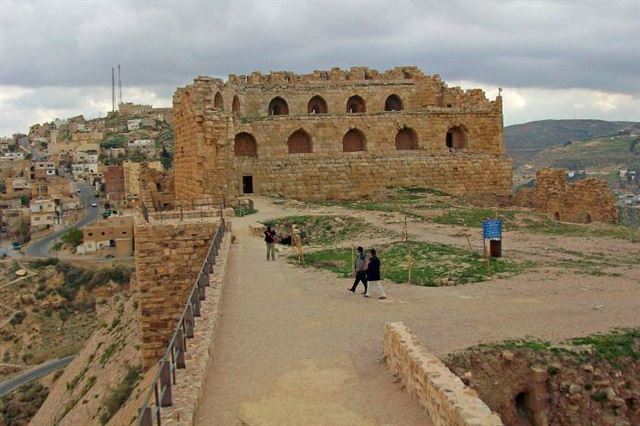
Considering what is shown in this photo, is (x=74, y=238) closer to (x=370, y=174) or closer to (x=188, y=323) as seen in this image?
(x=370, y=174)

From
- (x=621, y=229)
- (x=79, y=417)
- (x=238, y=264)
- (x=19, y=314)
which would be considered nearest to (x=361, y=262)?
(x=238, y=264)

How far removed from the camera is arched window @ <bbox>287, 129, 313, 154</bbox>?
28297 mm

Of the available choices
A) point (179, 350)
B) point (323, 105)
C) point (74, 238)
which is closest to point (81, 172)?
point (74, 238)

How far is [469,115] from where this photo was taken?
Answer: 97.8 feet

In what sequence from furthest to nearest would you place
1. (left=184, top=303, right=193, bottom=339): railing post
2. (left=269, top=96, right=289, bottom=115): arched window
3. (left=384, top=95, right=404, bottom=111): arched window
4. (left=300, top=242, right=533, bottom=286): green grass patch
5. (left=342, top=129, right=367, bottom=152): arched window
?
1. (left=384, top=95, right=404, bottom=111): arched window
2. (left=269, top=96, right=289, bottom=115): arched window
3. (left=342, top=129, right=367, bottom=152): arched window
4. (left=300, top=242, right=533, bottom=286): green grass patch
5. (left=184, top=303, right=193, bottom=339): railing post

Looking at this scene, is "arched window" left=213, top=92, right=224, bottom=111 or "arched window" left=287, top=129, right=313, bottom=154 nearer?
"arched window" left=213, top=92, right=224, bottom=111

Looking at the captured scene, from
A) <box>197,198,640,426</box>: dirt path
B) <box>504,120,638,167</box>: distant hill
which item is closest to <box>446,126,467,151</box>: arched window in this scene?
<box>197,198,640,426</box>: dirt path

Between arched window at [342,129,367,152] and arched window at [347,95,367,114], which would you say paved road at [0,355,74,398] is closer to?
arched window at [342,129,367,152]

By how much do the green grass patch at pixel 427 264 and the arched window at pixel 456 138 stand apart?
1479cm

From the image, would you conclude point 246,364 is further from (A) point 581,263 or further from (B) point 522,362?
(A) point 581,263

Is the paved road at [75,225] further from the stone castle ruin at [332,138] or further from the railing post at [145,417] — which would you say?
the railing post at [145,417]

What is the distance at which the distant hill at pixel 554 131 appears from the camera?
134375 millimetres

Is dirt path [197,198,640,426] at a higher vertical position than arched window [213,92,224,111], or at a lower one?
lower

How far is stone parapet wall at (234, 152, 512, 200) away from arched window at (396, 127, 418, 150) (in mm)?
1031
